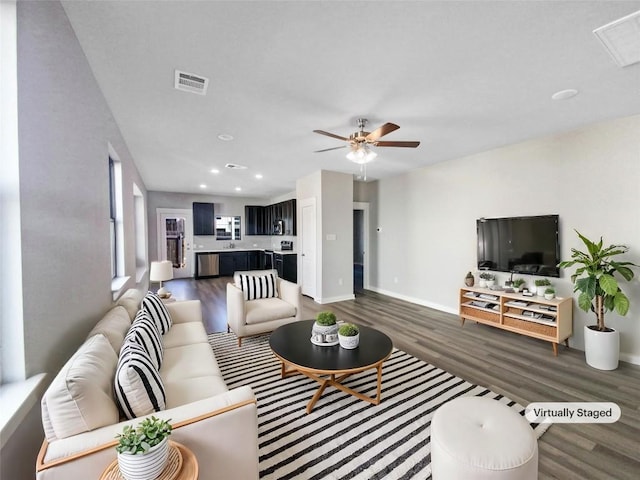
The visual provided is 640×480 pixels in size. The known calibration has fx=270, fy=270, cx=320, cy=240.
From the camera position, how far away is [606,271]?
278 cm

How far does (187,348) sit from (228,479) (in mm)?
1233

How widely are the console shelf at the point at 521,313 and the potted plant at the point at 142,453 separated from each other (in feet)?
12.6

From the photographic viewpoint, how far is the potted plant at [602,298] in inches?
104

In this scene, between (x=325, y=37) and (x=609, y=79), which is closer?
(x=325, y=37)

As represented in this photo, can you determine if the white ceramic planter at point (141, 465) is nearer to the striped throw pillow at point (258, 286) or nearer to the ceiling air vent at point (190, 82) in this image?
the ceiling air vent at point (190, 82)

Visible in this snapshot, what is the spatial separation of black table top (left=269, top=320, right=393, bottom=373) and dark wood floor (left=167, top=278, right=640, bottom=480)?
3.14ft

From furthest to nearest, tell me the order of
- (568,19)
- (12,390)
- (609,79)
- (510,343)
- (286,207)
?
(286,207)
(510,343)
(609,79)
(568,19)
(12,390)

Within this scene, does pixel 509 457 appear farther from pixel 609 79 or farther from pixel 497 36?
pixel 609 79

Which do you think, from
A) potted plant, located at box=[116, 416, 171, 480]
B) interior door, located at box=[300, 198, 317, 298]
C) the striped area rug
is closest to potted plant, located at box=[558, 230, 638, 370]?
the striped area rug

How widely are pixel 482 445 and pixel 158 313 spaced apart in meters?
2.50

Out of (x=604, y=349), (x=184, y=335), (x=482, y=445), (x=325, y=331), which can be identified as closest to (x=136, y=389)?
(x=184, y=335)

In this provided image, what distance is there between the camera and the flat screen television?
3367 mm

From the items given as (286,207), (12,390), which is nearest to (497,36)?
(12,390)

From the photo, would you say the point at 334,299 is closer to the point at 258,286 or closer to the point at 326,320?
the point at 258,286
